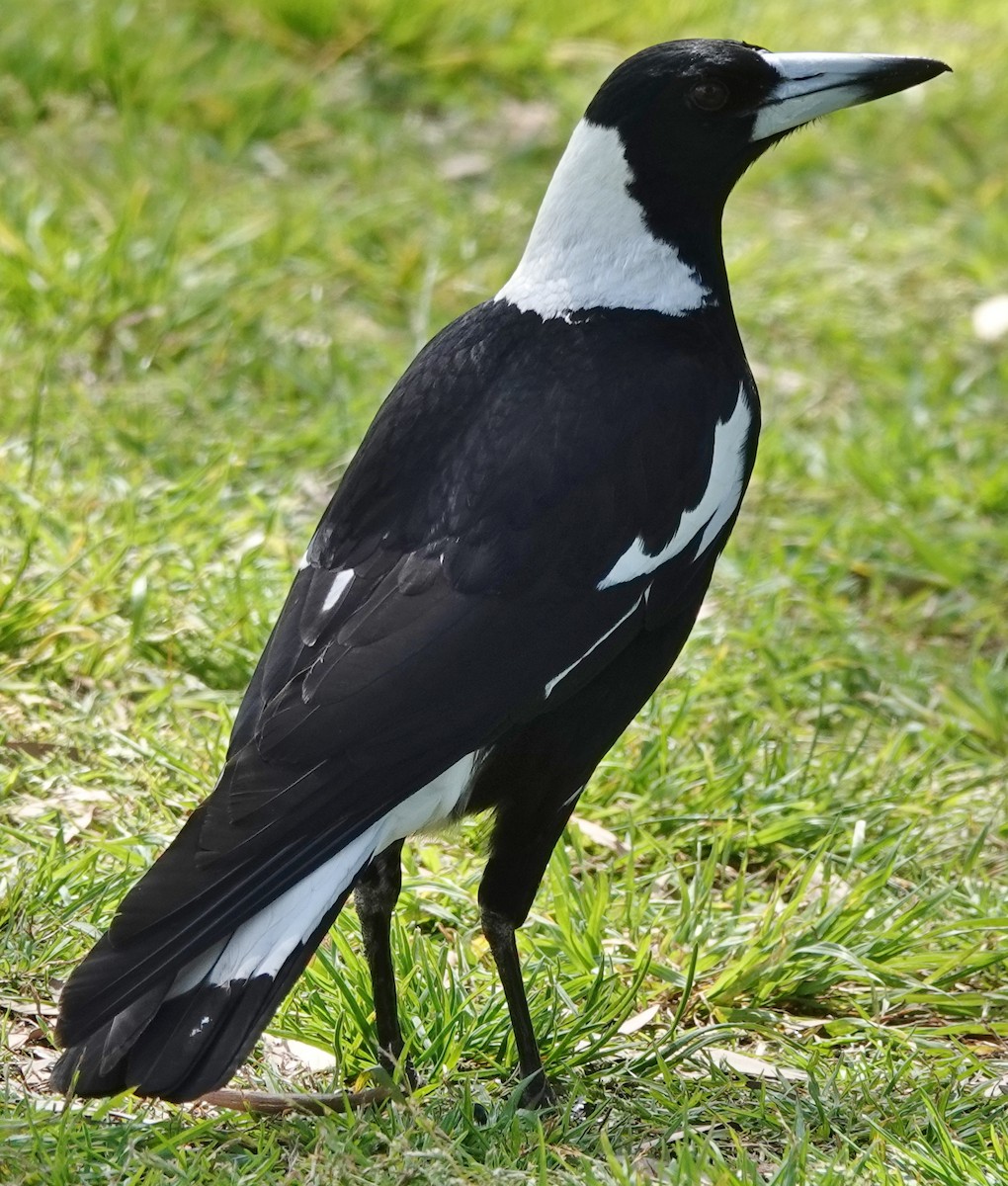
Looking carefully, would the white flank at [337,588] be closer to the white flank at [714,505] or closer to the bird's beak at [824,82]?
the white flank at [714,505]

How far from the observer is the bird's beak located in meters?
2.54

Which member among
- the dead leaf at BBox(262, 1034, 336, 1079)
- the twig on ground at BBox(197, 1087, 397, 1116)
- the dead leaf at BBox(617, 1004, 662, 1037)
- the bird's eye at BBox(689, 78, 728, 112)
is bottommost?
the dead leaf at BBox(617, 1004, 662, 1037)

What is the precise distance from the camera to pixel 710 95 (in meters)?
2.49

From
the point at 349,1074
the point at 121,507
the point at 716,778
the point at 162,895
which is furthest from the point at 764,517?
the point at 162,895

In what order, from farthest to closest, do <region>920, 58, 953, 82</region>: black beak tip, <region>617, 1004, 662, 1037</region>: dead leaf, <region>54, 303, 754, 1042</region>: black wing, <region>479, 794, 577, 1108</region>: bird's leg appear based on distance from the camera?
<region>920, 58, 953, 82</region>: black beak tip < <region>617, 1004, 662, 1037</region>: dead leaf < <region>479, 794, 577, 1108</region>: bird's leg < <region>54, 303, 754, 1042</region>: black wing

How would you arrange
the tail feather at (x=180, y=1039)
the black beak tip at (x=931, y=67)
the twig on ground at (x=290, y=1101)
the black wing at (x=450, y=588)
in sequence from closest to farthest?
the tail feather at (x=180, y=1039), the black wing at (x=450, y=588), the twig on ground at (x=290, y=1101), the black beak tip at (x=931, y=67)

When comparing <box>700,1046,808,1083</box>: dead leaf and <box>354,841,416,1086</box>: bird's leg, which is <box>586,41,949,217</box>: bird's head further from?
<box>700,1046,808,1083</box>: dead leaf

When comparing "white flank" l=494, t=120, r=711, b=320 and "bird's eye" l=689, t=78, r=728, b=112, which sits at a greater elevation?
"bird's eye" l=689, t=78, r=728, b=112

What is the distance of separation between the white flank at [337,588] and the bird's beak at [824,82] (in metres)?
0.91

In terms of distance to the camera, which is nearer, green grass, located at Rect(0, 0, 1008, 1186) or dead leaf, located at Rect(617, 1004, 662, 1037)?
green grass, located at Rect(0, 0, 1008, 1186)

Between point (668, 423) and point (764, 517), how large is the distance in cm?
161

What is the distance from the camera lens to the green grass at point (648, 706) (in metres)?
2.21

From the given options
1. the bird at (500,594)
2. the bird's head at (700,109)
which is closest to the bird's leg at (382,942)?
the bird at (500,594)

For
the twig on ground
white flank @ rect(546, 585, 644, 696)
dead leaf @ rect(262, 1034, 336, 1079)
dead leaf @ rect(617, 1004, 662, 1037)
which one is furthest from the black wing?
dead leaf @ rect(617, 1004, 662, 1037)
